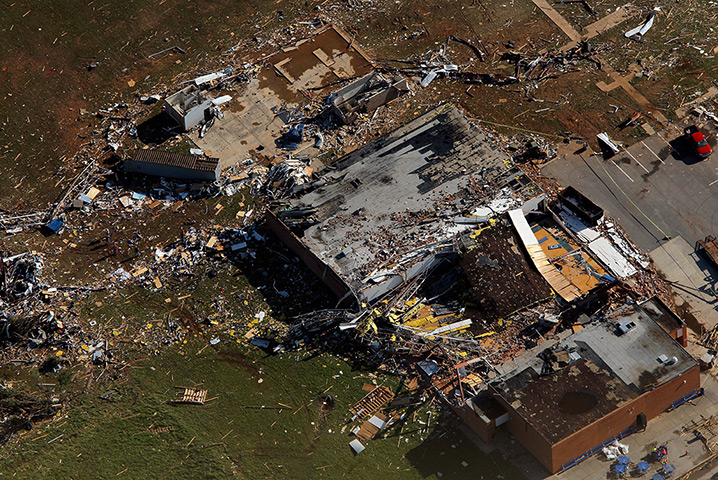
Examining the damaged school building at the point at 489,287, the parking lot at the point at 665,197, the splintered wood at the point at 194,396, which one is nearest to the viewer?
the damaged school building at the point at 489,287

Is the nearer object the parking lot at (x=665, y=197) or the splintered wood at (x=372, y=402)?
the splintered wood at (x=372, y=402)

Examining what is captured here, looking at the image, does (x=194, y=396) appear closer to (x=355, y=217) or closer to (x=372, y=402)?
(x=372, y=402)

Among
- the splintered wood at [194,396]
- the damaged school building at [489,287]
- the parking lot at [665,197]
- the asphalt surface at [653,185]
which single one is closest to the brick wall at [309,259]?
the damaged school building at [489,287]

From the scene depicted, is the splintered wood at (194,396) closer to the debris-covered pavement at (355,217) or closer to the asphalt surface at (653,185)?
the debris-covered pavement at (355,217)

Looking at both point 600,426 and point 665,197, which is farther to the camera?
point 665,197

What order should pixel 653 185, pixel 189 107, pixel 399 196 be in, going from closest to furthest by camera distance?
pixel 399 196, pixel 653 185, pixel 189 107

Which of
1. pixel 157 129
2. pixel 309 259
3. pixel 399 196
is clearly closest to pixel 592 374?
pixel 399 196
